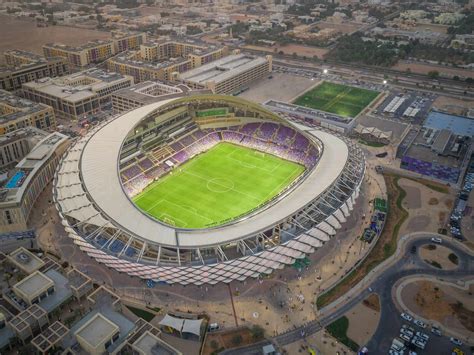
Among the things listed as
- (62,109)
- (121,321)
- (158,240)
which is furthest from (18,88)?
(121,321)

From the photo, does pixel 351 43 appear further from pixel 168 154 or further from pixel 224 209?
pixel 224 209

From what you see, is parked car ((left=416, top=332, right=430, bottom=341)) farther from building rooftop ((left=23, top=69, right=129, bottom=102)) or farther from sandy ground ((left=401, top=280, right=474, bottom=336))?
building rooftop ((left=23, top=69, right=129, bottom=102))

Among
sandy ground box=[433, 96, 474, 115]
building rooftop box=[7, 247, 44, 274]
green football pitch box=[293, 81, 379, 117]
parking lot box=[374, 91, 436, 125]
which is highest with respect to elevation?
building rooftop box=[7, 247, 44, 274]

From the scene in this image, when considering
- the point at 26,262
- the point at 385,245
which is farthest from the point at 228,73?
the point at 26,262

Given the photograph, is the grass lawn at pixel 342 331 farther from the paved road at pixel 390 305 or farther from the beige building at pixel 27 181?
the beige building at pixel 27 181

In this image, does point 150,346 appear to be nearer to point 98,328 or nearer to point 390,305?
point 98,328

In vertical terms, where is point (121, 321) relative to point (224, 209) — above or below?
above

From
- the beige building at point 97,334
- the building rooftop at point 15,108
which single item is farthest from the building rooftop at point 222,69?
the beige building at point 97,334

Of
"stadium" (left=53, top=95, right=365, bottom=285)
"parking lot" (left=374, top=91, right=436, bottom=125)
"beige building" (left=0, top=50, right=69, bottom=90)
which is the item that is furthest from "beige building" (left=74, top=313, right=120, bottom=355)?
"beige building" (left=0, top=50, right=69, bottom=90)
